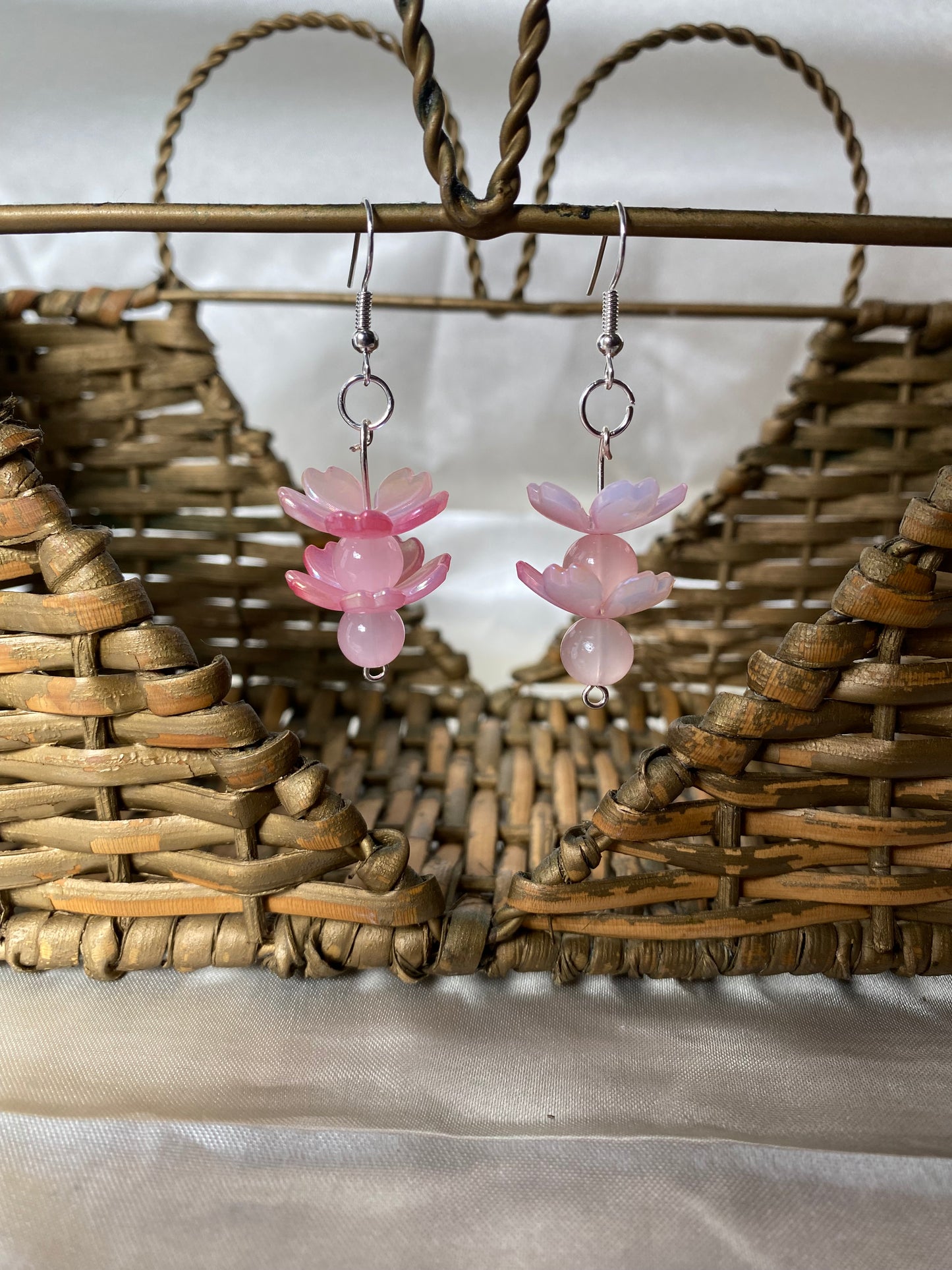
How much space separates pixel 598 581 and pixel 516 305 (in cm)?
36

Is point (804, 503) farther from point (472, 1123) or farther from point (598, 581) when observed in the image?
point (472, 1123)

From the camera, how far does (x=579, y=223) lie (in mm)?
484

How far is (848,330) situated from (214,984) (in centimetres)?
59

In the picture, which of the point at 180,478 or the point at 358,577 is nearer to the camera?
the point at 358,577

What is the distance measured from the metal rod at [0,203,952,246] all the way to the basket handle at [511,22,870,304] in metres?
0.29

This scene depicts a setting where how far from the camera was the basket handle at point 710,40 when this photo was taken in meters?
0.76

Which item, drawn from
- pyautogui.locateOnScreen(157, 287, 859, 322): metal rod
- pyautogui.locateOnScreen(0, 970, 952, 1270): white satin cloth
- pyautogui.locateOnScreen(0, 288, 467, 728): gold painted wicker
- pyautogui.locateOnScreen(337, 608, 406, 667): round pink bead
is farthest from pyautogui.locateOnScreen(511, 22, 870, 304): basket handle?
pyautogui.locateOnScreen(0, 970, 952, 1270): white satin cloth

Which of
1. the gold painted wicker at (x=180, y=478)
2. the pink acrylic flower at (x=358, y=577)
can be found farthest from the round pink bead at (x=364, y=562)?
the gold painted wicker at (x=180, y=478)

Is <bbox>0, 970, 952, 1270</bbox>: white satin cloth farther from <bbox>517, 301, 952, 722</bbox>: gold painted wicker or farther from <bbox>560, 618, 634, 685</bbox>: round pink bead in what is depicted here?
<bbox>517, 301, 952, 722</bbox>: gold painted wicker

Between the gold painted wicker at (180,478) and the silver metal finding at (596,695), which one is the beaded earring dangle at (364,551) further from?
the gold painted wicker at (180,478)

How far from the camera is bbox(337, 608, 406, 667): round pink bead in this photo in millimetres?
546

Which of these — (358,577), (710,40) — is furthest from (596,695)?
(710,40)

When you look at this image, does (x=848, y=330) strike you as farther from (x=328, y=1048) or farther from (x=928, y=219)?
(x=328, y=1048)

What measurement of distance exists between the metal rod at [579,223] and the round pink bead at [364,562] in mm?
137
